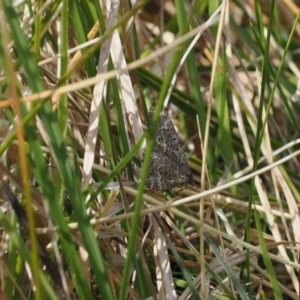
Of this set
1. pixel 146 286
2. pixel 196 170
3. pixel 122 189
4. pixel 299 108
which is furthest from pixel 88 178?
pixel 299 108

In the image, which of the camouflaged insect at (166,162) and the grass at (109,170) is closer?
the grass at (109,170)

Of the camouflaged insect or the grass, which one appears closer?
the grass

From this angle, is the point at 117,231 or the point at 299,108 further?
the point at 299,108

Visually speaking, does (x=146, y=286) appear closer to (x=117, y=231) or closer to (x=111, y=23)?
(x=117, y=231)
